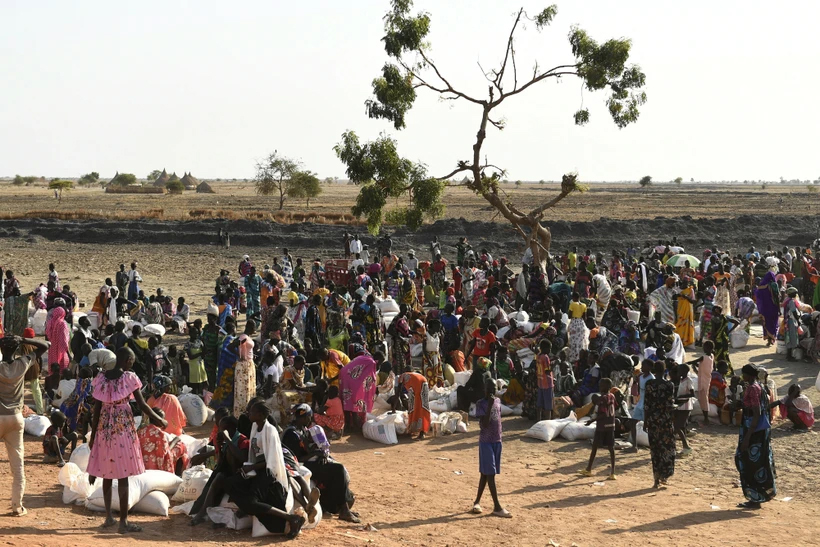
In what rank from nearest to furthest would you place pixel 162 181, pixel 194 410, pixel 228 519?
pixel 228 519, pixel 194 410, pixel 162 181

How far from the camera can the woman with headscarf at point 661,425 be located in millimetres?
9164

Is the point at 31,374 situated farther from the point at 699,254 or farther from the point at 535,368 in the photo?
the point at 699,254

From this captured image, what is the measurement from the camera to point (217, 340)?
12.0m

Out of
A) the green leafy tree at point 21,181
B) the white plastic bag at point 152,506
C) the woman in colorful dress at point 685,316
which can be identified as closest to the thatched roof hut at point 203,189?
the green leafy tree at point 21,181

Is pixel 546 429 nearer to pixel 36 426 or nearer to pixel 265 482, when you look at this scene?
pixel 265 482

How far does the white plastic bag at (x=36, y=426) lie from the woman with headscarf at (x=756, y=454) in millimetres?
7350

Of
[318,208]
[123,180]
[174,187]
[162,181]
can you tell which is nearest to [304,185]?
[318,208]

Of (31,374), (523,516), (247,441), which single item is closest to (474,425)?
(523,516)

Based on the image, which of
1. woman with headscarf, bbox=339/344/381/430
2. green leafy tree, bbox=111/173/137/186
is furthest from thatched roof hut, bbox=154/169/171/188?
woman with headscarf, bbox=339/344/381/430

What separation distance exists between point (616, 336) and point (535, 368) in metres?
1.94

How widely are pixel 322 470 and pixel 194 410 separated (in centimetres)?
377

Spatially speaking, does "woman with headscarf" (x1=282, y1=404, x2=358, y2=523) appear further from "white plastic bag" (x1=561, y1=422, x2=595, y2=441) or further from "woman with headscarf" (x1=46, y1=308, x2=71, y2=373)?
"woman with headscarf" (x1=46, y1=308, x2=71, y2=373)

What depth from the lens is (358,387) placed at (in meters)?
10.7

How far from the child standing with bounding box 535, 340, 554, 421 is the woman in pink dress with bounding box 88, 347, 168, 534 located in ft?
17.6
